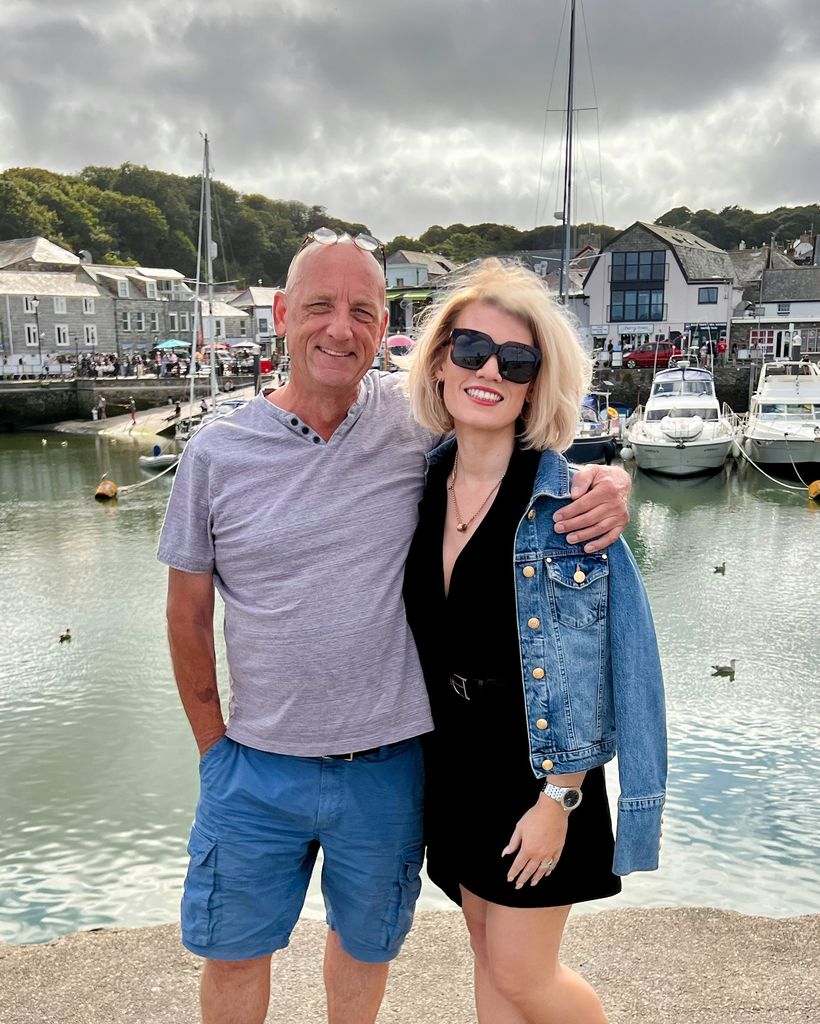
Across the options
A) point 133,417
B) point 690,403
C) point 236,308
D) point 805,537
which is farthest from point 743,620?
point 236,308

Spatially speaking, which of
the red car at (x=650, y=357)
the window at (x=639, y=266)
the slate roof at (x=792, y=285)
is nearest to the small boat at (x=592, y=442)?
the red car at (x=650, y=357)

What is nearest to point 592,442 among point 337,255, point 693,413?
point 693,413

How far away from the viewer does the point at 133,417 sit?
39.8 meters

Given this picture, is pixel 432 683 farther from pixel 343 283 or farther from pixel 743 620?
pixel 743 620

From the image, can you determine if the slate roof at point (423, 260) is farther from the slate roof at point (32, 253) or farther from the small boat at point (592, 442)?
the small boat at point (592, 442)

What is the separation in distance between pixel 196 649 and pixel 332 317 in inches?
40.0

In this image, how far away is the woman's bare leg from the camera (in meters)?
2.20

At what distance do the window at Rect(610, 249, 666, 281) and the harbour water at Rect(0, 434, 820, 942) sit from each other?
32.7m

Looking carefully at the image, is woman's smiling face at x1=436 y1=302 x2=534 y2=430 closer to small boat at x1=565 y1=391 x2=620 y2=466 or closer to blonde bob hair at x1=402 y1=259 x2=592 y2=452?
blonde bob hair at x1=402 y1=259 x2=592 y2=452

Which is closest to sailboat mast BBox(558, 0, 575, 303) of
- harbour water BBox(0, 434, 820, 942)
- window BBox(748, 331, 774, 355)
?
harbour water BBox(0, 434, 820, 942)

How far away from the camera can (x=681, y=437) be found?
2514 cm

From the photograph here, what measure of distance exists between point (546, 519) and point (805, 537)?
1770cm

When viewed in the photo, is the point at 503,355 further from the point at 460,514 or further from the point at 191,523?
the point at 191,523

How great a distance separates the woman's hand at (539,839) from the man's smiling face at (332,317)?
123 cm
